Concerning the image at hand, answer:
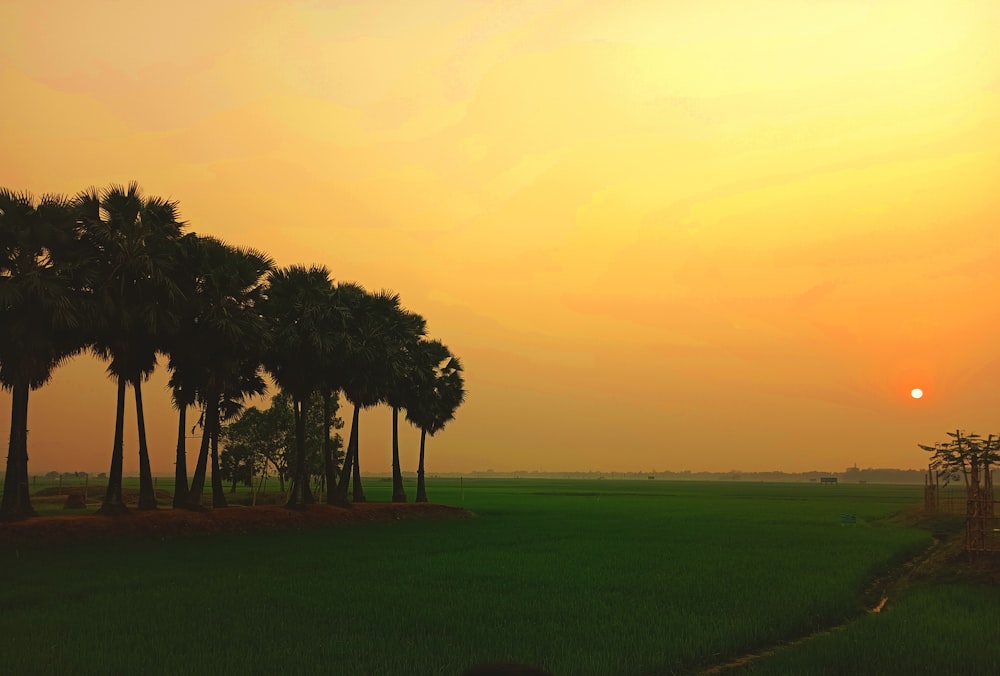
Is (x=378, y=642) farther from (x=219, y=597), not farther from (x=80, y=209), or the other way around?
(x=80, y=209)

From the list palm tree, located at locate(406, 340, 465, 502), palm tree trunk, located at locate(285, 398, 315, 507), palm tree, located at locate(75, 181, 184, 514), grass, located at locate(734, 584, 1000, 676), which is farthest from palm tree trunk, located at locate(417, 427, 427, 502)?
grass, located at locate(734, 584, 1000, 676)

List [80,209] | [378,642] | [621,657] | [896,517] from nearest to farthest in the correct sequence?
1. [621,657]
2. [378,642]
3. [80,209]
4. [896,517]

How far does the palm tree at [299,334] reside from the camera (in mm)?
49750

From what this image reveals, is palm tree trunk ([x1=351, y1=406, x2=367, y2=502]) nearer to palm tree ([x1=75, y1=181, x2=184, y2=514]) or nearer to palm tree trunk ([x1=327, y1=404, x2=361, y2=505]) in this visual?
palm tree trunk ([x1=327, y1=404, x2=361, y2=505])

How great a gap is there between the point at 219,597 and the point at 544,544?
20.1m

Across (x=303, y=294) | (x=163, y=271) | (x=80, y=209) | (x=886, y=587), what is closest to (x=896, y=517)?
(x=886, y=587)

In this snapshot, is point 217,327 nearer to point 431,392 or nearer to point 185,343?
point 185,343

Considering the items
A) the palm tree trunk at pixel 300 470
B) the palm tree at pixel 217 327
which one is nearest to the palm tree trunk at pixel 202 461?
the palm tree at pixel 217 327

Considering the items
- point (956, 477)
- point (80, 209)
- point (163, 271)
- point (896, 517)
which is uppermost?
point (80, 209)

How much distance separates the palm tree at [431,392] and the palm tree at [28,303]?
33328 mm

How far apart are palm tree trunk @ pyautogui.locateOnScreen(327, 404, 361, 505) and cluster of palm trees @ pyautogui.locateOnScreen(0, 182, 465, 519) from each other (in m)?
0.14

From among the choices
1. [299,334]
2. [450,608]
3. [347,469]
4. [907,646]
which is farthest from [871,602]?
[347,469]

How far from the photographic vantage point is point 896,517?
6253 centimetres

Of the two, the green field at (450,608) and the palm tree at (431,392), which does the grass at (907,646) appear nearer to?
the green field at (450,608)
